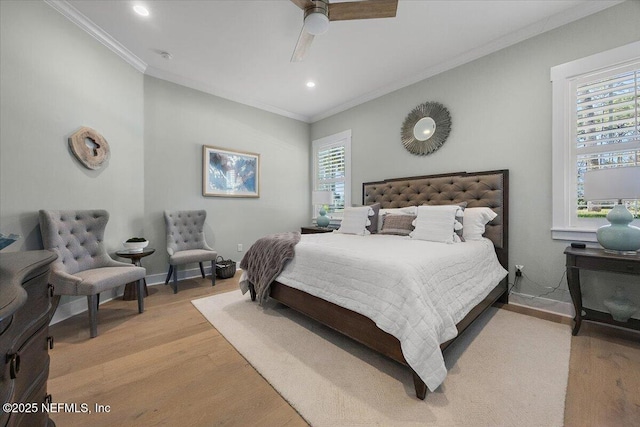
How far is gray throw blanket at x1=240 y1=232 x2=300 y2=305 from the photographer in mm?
2449

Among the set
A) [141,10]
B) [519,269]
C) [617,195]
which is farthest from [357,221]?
[141,10]

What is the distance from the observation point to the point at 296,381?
1607 millimetres

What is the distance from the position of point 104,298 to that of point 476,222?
4269mm

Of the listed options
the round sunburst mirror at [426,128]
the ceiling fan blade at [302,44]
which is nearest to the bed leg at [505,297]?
the round sunburst mirror at [426,128]

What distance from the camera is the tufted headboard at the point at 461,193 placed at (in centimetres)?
283

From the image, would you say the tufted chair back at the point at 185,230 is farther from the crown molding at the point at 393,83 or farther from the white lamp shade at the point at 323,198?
the crown molding at the point at 393,83

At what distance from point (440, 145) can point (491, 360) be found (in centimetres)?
255

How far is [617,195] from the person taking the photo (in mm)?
1936

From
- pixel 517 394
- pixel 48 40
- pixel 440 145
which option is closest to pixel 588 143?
pixel 440 145

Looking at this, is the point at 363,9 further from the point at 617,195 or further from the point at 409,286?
the point at 617,195

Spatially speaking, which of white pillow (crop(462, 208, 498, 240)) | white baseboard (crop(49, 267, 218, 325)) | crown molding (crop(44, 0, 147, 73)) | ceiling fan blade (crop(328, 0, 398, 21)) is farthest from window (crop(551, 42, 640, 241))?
crown molding (crop(44, 0, 147, 73))

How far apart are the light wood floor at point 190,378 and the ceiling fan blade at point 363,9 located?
9.16 feet

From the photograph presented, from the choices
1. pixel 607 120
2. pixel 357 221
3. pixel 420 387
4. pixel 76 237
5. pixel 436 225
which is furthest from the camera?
pixel 357 221

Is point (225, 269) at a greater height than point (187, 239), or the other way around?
point (187, 239)
